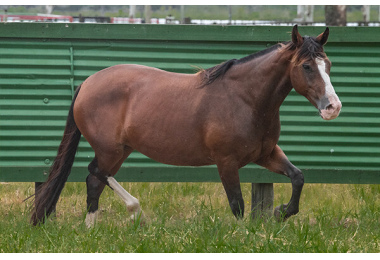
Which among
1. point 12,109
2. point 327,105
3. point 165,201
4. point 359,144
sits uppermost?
point 327,105

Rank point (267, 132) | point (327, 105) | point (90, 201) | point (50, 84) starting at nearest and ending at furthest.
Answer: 1. point (327, 105)
2. point (267, 132)
3. point (90, 201)
4. point (50, 84)

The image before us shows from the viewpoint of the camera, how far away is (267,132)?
514 centimetres

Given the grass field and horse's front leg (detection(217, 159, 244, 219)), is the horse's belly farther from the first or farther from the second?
the grass field

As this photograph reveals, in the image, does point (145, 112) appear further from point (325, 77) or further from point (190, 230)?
point (325, 77)

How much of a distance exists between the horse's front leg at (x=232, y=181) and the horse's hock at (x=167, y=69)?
1.12 metres

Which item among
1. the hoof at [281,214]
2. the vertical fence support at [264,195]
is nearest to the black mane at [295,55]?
the hoof at [281,214]

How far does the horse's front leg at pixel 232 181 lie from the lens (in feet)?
16.9

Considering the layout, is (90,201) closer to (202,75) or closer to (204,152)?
(204,152)

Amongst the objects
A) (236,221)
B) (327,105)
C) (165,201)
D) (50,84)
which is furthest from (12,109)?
(327,105)

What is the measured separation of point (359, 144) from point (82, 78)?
309 centimetres

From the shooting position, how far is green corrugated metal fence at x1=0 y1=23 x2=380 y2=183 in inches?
247

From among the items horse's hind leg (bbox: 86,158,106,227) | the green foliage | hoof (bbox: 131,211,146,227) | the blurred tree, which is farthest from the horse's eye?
the green foliage

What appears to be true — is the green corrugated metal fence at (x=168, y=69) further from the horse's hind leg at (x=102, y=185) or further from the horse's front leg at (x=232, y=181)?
the horse's front leg at (x=232, y=181)

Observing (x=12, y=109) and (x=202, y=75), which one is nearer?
(x=202, y=75)
